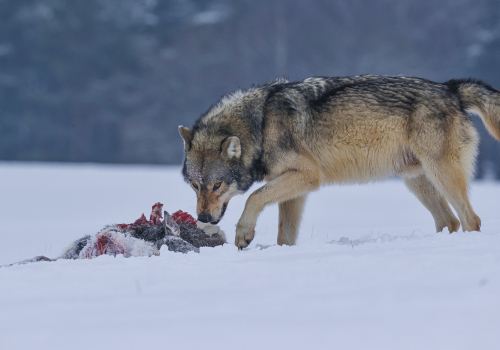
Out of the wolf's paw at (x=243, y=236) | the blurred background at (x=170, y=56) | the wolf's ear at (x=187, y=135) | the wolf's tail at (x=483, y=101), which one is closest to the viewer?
the wolf's paw at (x=243, y=236)

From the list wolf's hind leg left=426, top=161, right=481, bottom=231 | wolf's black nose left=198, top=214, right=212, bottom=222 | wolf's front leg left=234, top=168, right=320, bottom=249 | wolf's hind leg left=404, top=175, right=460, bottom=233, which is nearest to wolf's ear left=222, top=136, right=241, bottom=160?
wolf's front leg left=234, top=168, right=320, bottom=249

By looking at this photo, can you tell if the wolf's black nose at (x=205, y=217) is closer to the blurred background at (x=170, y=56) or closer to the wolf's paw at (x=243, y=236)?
the wolf's paw at (x=243, y=236)

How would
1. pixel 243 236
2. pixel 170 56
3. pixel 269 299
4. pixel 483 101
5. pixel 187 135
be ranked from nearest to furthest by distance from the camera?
pixel 269 299, pixel 243 236, pixel 483 101, pixel 187 135, pixel 170 56

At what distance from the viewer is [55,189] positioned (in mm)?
12141

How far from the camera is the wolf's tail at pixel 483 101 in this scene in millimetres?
4637

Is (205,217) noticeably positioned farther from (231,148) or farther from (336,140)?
(336,140)

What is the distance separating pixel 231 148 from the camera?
4605 millimetres

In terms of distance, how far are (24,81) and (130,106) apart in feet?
17.6

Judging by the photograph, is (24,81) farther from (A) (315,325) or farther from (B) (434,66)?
(A) (315,325)

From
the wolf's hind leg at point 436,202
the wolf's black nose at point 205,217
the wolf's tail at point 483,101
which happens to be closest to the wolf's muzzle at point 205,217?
the wolf's black nose at point 205,217

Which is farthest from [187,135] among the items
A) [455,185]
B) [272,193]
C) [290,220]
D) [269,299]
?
[269,299]

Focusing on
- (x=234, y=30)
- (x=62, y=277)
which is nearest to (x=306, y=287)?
(x=62, y=277)

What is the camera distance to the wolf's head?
4516 mm

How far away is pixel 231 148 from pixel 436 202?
2.06 meters
